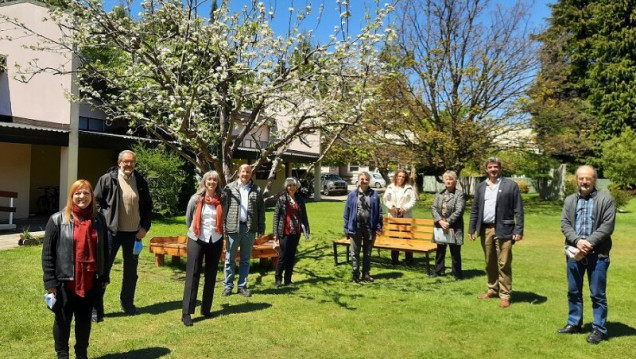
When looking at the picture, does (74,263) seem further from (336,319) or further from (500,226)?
(500,226)

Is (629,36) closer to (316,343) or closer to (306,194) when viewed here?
(306,194)

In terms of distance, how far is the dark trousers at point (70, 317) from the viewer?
13.2ft

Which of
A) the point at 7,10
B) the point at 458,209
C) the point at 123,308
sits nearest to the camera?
the point at 123,308

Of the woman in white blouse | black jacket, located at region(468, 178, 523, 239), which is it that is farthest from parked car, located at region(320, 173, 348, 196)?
black jacket, located at region(468, 178, 523, 239)

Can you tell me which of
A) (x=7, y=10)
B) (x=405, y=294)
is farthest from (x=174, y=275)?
(x=7, y=10)

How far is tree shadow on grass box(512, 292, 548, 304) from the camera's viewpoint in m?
6.80

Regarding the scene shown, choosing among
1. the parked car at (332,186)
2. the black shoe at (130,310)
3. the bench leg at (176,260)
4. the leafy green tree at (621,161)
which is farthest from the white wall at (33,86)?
the leafy green tree at (621,161)

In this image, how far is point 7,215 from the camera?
49.1 feet

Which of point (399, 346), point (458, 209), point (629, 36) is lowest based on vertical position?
point (399, 346)

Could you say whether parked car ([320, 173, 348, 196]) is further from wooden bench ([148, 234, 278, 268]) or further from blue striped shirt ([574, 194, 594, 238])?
blue striped shirt ([574, 194, 594, 238])

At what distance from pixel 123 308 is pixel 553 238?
40.7 ft

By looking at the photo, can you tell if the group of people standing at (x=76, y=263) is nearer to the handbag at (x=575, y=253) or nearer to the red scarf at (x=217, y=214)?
the red scarf at (x=217, y=214)

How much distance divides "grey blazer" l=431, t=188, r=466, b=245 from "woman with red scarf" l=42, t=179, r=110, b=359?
220 inches

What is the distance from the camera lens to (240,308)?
6207mm
